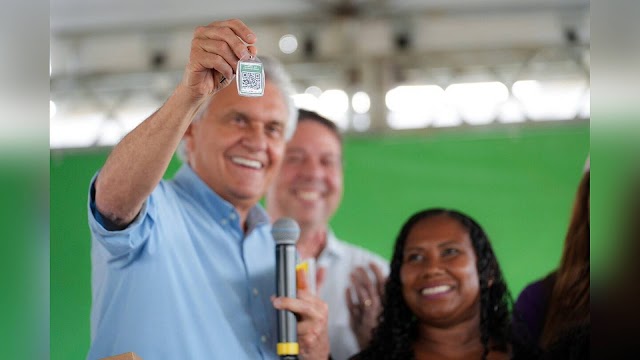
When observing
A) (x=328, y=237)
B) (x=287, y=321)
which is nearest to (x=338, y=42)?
(x=328, y=237)

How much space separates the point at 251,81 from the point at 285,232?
2.68ft

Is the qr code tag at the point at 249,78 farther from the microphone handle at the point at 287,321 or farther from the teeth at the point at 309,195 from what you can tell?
the teeth at the point at 309,195

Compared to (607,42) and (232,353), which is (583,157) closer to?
(232,353)

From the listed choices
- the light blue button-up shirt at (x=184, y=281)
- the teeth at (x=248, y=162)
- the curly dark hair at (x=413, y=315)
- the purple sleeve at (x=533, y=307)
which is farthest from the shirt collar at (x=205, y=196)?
the purple sleeve at (x=533, y=307)

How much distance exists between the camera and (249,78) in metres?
2.39

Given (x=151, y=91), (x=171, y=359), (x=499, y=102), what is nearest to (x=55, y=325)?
(x=171, y=359)

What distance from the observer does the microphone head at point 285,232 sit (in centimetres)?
309

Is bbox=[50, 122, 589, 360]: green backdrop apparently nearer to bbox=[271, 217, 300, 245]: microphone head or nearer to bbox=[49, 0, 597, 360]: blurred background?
bbox=[49, 0, 597, 360]: blurred background

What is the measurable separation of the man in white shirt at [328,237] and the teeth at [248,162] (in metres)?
0.13

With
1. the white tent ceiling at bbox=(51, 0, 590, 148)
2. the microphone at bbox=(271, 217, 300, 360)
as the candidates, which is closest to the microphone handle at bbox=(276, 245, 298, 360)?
the microphone at bbox=(271, 217, 300, 360)

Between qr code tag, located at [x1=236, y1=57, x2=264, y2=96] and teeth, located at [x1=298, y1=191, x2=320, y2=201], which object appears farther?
teeth, located at [x1=298, y1=191, x2=320, y2=201]

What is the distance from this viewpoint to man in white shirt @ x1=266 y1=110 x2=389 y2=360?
138 inches

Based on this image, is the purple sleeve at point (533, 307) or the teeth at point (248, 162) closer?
the teeth at point (248, 162)

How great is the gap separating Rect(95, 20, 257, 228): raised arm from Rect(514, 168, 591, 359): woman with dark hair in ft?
4.97
